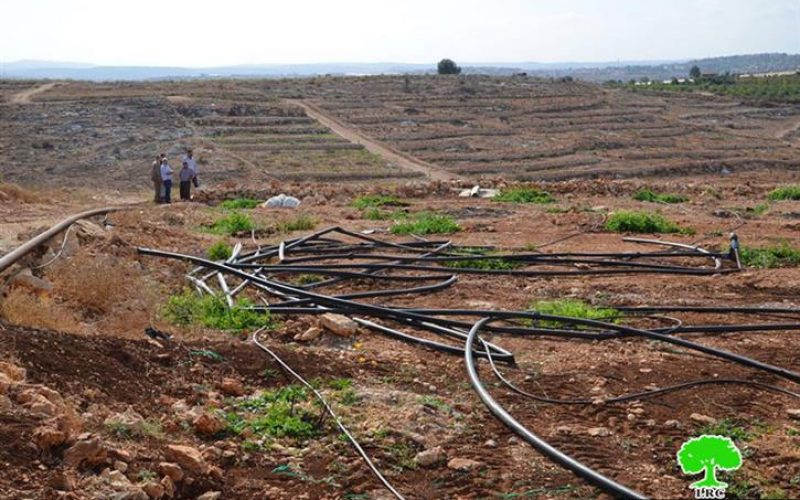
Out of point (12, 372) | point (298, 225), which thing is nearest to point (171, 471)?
point (12, 372)

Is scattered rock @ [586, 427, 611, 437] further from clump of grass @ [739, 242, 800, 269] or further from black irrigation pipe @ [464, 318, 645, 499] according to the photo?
clump of grass @ [739, 242, 800, 269]

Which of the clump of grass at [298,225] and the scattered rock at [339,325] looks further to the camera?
the clump of grass at [298,225]

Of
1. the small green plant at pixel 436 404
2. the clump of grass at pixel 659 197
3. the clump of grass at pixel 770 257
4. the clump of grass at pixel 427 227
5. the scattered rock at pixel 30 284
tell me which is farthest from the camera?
the clump of grass at pixel 659 197

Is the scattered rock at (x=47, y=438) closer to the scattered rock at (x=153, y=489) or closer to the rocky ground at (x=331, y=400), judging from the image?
the rocky ground at (x=331, y=400)

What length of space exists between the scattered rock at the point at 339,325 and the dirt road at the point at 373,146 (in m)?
20.2

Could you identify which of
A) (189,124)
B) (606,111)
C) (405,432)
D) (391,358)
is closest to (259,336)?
(391,358)

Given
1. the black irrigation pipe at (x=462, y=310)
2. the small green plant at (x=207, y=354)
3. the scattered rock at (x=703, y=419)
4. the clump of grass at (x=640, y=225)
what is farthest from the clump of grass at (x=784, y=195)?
the small green plant at (x=207, y=354)

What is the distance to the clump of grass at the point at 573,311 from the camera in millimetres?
8672

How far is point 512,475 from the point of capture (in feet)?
17.4

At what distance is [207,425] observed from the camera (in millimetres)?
Result: 5664

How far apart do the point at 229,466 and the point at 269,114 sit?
1390 inches

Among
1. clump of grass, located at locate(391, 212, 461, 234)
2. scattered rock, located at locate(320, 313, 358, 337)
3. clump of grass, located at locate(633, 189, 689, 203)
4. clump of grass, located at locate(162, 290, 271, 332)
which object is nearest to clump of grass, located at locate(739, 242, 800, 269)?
clump of grass, located at locate(391, 212, 461, 234)

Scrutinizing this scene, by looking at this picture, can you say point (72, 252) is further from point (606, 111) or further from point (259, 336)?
point (606, 111)

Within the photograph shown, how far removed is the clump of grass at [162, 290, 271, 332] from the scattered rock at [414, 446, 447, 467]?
3412 mm
